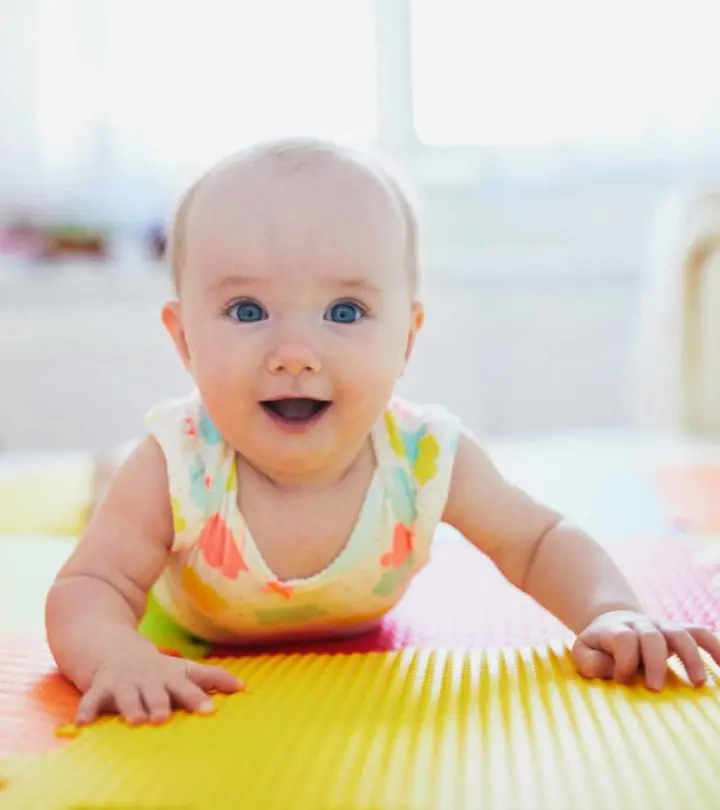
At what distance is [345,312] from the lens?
747mm

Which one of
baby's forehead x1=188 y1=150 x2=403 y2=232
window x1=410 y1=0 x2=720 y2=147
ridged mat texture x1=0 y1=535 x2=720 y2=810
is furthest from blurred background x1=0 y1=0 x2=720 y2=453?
ridged mat texture x1=0 y1=535 x2=720 y2=810

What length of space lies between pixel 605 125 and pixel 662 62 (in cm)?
16

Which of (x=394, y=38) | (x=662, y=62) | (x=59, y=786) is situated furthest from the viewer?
(x=394, y=38)

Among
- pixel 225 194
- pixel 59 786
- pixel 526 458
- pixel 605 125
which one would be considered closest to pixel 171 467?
pixel 225 194

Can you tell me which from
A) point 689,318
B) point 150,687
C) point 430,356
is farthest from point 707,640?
point 430,356

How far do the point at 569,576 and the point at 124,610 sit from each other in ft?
1.01

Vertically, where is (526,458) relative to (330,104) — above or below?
below

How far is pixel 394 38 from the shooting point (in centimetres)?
226

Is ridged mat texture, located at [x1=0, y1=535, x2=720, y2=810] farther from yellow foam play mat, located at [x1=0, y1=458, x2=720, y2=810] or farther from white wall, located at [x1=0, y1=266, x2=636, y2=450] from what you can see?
white wall, located at [x1=0, y1=266, x2=636, y2=450]

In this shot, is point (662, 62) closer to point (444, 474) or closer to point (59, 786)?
point (444, 474)

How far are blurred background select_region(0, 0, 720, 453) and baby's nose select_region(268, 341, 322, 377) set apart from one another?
143 centimetres

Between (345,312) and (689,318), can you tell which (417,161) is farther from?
(345,312)

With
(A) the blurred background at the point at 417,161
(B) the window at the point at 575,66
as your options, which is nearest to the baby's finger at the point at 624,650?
(A) the blurred background at the point at 417,161

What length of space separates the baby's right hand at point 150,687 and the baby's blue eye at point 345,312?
245mm
